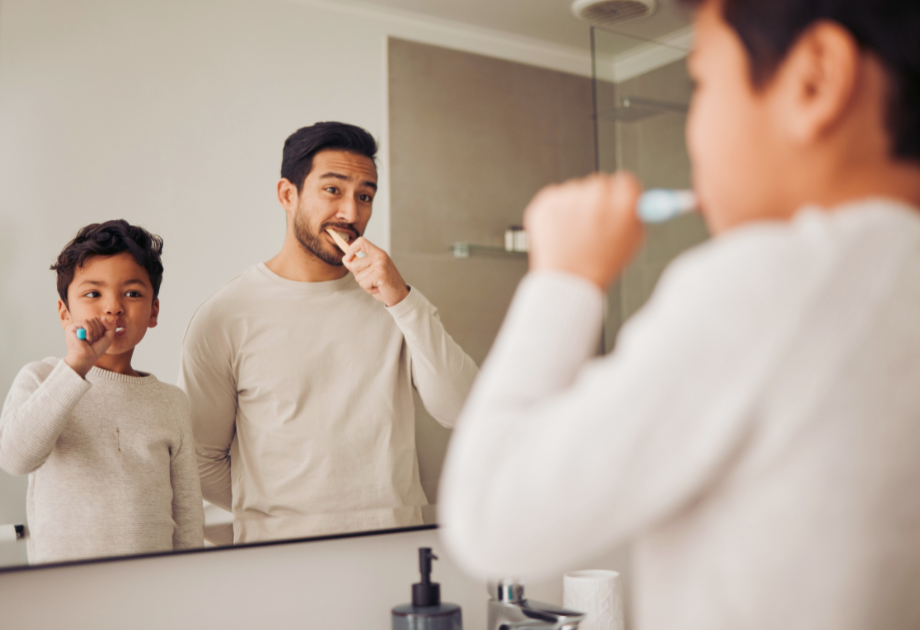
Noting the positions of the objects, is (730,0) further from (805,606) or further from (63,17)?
(63,17)

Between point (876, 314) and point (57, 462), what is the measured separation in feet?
2.66

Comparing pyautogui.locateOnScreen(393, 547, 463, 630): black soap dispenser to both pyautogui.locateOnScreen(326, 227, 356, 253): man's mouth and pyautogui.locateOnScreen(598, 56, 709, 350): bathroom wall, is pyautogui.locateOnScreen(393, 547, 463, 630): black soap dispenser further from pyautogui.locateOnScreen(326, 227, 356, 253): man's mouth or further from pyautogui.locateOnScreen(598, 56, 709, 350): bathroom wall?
pyautogui.locateOnScreen(598, 56, 709, 350): bathroom wall

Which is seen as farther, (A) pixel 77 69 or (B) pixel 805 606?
(A) pixel 77 69

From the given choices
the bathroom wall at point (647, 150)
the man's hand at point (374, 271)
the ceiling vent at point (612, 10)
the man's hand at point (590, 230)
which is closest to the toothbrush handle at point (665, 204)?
the man's hand at point (590, 230)

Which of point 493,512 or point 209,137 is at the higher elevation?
point 209,137

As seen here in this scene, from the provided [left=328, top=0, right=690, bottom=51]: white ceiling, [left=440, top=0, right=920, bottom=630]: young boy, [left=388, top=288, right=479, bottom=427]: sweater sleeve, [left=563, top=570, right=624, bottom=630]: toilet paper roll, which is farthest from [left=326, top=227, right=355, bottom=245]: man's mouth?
[left=440, top=0, right=920, bottom=630]: young boy

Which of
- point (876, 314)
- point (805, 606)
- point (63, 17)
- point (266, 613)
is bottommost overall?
point (266, 613)

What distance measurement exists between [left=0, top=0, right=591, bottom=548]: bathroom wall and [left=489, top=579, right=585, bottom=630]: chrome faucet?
524 mm

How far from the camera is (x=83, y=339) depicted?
830mm

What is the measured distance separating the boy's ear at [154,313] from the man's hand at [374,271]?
25cm

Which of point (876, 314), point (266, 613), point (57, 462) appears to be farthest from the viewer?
point (266, 613)

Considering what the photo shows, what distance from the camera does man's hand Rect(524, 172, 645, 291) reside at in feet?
1.19

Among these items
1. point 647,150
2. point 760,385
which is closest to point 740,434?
point 760,385

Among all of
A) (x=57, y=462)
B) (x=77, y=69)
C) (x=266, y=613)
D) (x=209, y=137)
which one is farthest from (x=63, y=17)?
(x=266, y=613)
